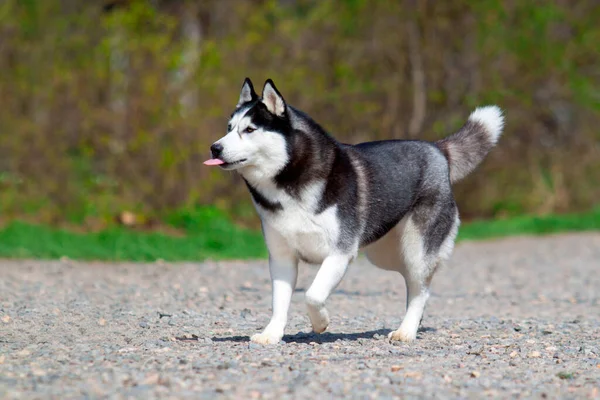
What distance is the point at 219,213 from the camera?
13.2 metres

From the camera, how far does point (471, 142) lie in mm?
6617

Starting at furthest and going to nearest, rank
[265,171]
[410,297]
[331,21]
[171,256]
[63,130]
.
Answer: [331,21], [63,130], [171,256], [410,297], [265,171]

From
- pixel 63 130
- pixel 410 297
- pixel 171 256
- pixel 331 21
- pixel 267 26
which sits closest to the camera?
pixel 410 297

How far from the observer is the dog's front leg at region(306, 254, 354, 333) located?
534cm

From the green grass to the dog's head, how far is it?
521 cm

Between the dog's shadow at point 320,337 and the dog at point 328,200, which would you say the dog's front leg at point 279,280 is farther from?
the dog's shadow at point 320,337

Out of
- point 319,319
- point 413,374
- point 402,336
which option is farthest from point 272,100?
point 413,374

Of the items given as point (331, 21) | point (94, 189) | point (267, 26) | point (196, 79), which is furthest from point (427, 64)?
point (94, 189)

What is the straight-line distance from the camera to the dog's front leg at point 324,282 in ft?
17.5

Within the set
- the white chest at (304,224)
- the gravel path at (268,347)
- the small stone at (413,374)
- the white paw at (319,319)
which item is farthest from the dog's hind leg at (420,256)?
the small stone at (413,374)

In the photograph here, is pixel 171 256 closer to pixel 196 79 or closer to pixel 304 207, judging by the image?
pixel 196 79

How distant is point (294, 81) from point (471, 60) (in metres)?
3.54

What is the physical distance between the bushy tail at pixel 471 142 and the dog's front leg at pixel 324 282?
1447 mm

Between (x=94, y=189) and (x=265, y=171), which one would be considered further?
(x=94, y=189)
